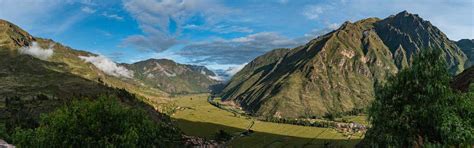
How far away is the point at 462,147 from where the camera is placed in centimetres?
4044

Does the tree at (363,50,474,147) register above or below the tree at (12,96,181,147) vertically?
above

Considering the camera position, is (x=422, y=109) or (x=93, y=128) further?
(x=93, y=128)

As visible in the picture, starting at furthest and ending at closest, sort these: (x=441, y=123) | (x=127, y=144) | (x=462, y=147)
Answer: (x=127, y=144), (x=441, y=123), (x=462, y=147)

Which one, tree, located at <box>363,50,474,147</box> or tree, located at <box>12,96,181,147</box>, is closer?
tree, located at <box>363,50,474,147</box>

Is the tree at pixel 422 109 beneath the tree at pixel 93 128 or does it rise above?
above

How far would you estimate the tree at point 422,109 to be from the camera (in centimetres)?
4388

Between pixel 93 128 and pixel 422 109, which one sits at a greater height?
pixel 422 109

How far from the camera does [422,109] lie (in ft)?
151

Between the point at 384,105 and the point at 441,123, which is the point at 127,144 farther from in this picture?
the point at 441,123

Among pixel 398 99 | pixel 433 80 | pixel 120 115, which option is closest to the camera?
pixel 433 80

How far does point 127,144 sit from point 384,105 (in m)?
39.6

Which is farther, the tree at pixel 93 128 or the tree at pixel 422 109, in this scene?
the tree at pixel 93 128

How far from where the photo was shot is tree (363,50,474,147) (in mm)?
43875

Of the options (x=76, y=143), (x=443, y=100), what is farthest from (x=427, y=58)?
(x=76, y=143)
